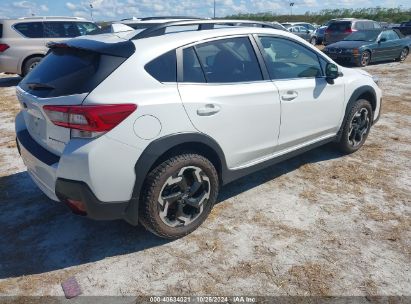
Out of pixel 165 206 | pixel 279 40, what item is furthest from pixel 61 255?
pixel 279 40

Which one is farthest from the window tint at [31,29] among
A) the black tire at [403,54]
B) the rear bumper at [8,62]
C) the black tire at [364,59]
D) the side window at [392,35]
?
the black tire at [403,54]

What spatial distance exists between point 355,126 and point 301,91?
4.84ft

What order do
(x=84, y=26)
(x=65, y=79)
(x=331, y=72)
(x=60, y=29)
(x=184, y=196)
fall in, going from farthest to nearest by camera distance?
(x=84, y=26) < (x=60, y=29) < (x=331, y=72) < (x=184, y=196) < (x=65, y=79)

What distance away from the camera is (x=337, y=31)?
1736cm

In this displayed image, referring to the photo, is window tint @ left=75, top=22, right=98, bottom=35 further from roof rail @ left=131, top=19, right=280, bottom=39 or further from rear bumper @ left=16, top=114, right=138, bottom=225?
rear bumper @ left=16, top=114, right=138, bottom=225

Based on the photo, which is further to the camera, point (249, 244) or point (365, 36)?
point (365, 36)

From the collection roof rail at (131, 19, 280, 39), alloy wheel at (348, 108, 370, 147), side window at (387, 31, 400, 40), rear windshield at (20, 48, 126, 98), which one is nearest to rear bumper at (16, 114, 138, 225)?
rear windshield at (20, 48, 126, 98)

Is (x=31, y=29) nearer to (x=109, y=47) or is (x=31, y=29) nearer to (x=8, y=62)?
(x=8, y=62)

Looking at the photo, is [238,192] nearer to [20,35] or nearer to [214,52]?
[214,52]

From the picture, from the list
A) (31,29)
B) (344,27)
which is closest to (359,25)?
(344,27)

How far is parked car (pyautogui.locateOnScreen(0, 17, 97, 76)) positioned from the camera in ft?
32.1

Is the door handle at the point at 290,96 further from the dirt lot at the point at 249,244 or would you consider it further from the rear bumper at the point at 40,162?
the rear bumper at the point at 40,162

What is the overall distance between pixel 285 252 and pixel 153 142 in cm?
142

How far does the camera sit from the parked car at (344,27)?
17078 mm
